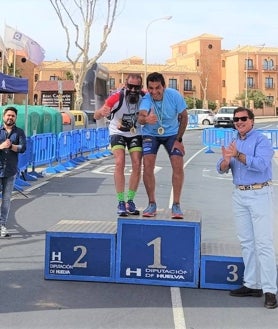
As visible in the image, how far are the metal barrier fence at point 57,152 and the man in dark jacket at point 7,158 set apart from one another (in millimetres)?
4374

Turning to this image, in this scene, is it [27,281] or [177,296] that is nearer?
[177,296]

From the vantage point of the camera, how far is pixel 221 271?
5.46m

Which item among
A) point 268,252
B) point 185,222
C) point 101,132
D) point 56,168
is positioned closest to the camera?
point 268,252

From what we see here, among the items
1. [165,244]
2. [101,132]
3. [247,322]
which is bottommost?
[247,322]

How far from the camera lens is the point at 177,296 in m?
5.19

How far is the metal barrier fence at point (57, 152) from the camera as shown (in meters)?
13.7

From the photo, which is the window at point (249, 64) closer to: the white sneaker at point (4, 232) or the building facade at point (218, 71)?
the building facade at point (218, 71)

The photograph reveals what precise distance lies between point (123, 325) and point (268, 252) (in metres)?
1.47

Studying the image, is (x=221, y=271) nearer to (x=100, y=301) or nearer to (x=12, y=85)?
(x=100, y=301)

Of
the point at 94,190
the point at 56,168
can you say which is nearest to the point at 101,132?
the point at 56,168

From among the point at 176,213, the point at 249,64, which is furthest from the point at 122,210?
the point at 249,64

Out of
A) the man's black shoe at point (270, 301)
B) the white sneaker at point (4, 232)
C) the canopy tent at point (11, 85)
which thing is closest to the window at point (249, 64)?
the canopy tent at point (11, 85)

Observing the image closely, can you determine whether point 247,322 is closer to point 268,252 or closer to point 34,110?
point 268,252

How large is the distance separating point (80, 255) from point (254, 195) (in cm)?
189
